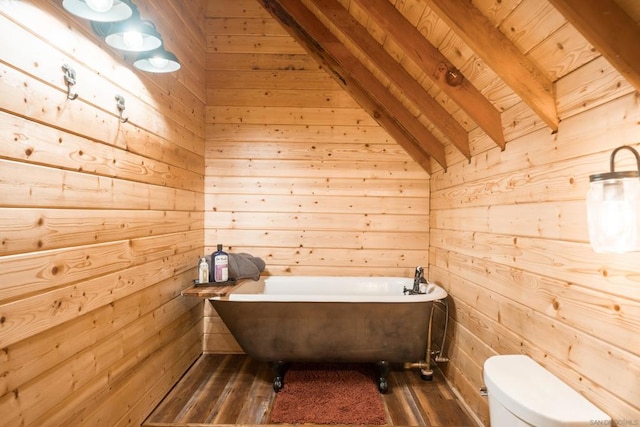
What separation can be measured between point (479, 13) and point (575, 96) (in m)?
0.49

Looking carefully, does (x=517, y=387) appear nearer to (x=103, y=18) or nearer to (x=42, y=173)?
(x=42, y=173)

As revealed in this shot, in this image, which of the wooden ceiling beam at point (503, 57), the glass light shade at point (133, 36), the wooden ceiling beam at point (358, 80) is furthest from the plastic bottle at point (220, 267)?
the wooden ceiling beam at point (503, 57)

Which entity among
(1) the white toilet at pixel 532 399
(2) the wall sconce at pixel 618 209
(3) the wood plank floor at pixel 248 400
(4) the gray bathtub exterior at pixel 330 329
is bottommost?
(3) the wood plank floor at pixel 248 400

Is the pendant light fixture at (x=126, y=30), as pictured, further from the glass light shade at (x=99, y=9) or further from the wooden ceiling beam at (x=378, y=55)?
the wooden ceiling beam at (x=378, y=55)

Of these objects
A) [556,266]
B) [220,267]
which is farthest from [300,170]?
[556,266]

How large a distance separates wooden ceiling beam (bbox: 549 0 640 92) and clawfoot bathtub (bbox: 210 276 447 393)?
1.52 meters

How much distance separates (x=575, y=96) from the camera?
1.18 meters

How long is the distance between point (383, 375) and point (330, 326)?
1.73 ft

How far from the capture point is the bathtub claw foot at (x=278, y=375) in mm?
2137

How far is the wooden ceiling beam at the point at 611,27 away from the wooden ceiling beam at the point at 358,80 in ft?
4.76

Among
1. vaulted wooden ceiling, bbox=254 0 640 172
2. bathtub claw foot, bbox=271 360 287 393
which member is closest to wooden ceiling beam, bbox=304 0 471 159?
vaulted wooden ceiling, bbox=254 0 640 172

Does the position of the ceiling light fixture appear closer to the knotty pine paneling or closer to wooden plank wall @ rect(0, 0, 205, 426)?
wooden plank wall @ rect(0, 0, 205, 426)

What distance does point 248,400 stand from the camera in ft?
6.69

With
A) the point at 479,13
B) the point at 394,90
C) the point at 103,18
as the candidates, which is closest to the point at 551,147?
the point at 479,13
